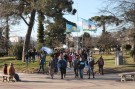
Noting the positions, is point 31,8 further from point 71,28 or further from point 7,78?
point 7,78

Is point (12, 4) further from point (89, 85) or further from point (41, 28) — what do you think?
point (41, 28)

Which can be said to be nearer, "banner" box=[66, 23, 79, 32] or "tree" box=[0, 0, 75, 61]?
"tree" box=[0, 0, 75, 61]

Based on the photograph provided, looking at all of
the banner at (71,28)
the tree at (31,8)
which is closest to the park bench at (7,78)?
the tree at (31,8)

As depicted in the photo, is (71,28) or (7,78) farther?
(71,28)

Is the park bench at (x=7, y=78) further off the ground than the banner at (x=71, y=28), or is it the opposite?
the banner at (x=71, y=28)

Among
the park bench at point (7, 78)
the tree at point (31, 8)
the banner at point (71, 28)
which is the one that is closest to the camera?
the park bench at point (7, 78)

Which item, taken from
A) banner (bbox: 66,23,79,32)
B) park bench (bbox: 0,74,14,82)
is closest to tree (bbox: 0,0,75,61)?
banner (bbox: 66,23,79,32)

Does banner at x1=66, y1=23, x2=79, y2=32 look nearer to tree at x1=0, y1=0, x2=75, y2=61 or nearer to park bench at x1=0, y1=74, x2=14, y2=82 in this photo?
tree at x1=0, y1=0, x2=75, y2=61

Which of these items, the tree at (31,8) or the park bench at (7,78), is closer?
the park bench at (7,78)

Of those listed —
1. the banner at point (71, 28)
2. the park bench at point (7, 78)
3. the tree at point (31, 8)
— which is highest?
the tree at point (31, 8)

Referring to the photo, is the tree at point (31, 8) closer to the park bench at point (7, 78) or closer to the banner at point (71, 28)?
the banner at point (71, 28)

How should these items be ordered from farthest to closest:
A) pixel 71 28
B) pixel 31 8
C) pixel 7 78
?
pixel 71 28
pixel 31 8
pixel 7 78

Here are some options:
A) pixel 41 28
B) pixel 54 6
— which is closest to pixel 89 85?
pixel 54 6

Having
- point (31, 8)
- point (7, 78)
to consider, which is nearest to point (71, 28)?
point (31, 8)
